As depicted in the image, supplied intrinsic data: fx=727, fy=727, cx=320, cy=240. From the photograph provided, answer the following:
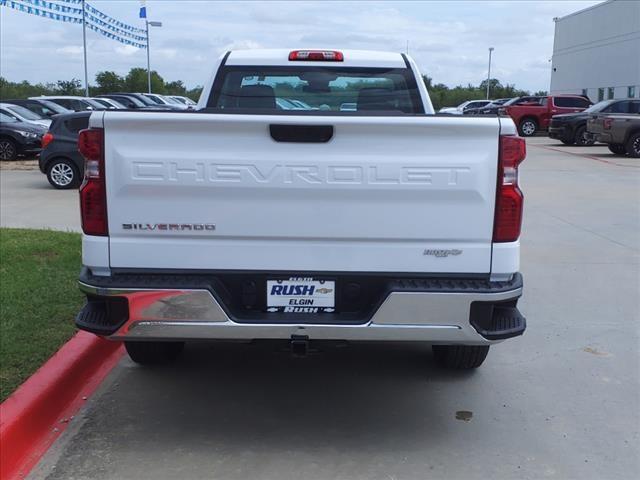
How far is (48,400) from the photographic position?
4133mm

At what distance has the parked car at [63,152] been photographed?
1373 cm

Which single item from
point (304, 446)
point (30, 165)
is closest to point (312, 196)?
point (304, 446)

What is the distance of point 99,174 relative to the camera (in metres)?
3.41

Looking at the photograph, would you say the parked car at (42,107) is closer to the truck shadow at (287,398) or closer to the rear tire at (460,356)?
the truck shadow at (287,398)

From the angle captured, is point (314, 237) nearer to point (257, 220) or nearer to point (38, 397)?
point (257, 220)

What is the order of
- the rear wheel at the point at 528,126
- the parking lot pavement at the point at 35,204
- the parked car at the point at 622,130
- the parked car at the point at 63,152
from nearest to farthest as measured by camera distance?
the parking lot pavement at the point at 35,204 → the parked car at the point at 63,152 → the parked car at the point at 622,130 → the rear wheel at the point at 528,126

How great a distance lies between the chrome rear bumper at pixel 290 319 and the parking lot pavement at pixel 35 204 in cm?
688

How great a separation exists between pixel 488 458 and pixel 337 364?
5.11 feet

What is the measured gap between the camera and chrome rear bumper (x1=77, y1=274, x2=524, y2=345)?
3432mm

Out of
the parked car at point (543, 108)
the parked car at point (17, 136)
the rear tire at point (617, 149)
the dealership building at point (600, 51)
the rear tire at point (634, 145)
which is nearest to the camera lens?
the parked car at point (17, 136)

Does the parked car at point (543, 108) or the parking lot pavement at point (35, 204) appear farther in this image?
the parked car at point (543, 108)

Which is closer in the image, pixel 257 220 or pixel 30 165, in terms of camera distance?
pixel 257 220

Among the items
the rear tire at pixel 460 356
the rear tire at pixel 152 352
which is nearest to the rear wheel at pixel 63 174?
the rear tire at pixel 152 352

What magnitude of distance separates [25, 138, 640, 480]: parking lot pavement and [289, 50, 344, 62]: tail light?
2.22 meters
